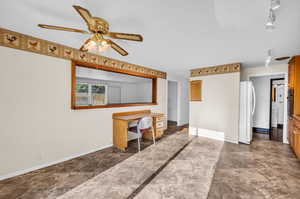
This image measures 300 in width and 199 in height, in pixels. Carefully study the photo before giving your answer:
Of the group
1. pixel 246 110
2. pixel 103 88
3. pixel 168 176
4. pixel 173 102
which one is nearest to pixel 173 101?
pixel 173 102

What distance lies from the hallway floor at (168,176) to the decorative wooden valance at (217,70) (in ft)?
6.88

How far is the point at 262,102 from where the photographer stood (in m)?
4.60

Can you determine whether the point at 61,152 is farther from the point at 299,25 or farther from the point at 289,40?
the point at 289,40

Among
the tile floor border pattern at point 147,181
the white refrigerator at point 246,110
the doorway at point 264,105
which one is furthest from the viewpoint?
the doorway at point 264,105

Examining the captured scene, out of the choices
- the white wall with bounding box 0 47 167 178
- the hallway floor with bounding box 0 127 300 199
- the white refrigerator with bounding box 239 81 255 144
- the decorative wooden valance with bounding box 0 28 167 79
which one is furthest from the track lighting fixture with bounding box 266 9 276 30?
the white wall with bounding box 0 47 167 178

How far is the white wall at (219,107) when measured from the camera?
345 centimetres

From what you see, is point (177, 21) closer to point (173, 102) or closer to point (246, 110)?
point (246, 110)

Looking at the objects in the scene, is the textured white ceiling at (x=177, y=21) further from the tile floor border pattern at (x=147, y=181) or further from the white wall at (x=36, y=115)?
the tile floor border pattern at (x=147, y=181)

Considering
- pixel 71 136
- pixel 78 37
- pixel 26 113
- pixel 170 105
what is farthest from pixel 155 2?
pixel 170 105

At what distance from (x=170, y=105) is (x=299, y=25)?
5075 millimetres

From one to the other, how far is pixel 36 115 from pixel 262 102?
655 cm

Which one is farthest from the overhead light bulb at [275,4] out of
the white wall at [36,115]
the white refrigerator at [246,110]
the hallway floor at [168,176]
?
the white wall at [36,115]

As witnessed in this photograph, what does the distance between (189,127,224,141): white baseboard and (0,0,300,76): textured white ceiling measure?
93.7 inches

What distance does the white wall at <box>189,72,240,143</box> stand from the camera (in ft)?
11.3
